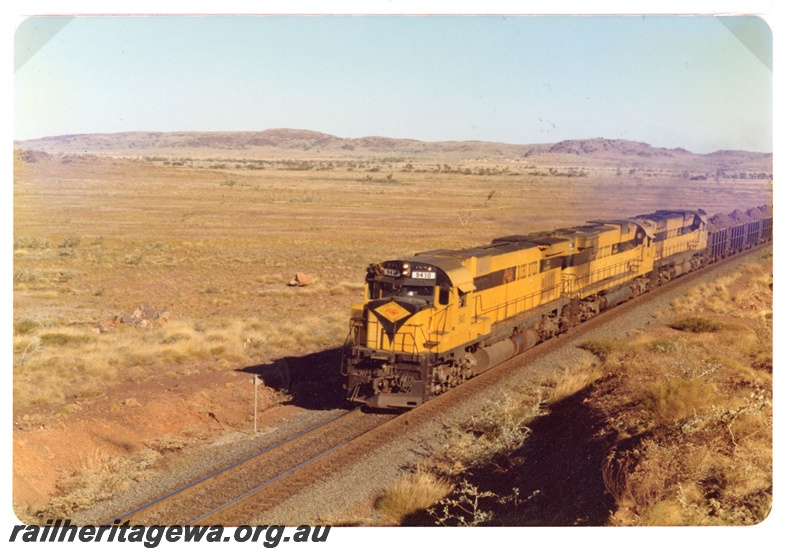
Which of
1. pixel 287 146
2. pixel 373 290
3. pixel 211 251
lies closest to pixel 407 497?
pixel 373 290

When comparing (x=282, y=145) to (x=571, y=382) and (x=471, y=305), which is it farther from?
(x=571, y=382)

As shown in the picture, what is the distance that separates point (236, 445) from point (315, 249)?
35.2m

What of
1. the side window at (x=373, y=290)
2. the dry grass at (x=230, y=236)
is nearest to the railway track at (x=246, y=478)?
the side window at (x=373, y=290)

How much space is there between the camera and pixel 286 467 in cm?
1373

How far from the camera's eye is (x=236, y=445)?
1538cm

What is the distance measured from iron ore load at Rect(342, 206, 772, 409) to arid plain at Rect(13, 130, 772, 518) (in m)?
3.11

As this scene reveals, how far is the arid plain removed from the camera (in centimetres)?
1703

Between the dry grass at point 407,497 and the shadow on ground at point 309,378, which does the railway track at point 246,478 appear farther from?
the shadow on ground at point 309,378

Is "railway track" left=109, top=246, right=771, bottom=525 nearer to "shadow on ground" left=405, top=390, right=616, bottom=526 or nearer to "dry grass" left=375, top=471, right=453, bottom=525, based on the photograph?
"dry grass" left=375, top=471, right=453, bottom=525

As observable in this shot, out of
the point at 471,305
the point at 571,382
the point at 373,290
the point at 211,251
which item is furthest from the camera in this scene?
the point at 211,251

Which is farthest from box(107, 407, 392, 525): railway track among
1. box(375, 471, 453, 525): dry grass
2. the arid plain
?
the arid plain

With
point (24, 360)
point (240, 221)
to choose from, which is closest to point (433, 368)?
point (24, 360)

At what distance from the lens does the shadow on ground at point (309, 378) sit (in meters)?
18.5

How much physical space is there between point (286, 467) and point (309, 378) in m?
7.05
